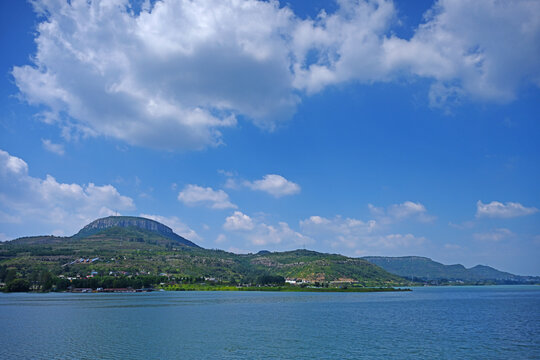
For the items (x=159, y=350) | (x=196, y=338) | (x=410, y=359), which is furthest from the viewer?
(x=196, y=338)

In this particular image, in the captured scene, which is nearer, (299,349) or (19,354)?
(19,354)

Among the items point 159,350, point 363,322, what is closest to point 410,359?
point 159,350

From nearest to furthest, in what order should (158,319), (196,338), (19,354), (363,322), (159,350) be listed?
(19,354), (159,350), (196,338), (363,322), (158,319)

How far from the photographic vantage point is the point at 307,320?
260 feet

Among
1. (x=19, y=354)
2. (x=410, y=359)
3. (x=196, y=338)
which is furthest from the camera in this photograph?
(x=196, y=338)

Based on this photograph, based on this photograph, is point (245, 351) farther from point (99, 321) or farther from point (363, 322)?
point (99, 321)

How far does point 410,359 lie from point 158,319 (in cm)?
5390

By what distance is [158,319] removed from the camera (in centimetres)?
8156

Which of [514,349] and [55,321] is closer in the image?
[514,349]

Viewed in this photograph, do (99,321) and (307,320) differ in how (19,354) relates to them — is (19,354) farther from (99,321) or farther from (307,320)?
(307,320)

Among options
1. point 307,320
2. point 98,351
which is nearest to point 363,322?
point 307,320

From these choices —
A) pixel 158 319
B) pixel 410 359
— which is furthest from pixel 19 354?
pixel 410 359

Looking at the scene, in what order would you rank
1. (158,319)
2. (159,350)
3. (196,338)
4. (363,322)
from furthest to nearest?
(158,319), (363,322), (196,338), (159,350)

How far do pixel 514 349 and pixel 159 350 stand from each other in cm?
4202
